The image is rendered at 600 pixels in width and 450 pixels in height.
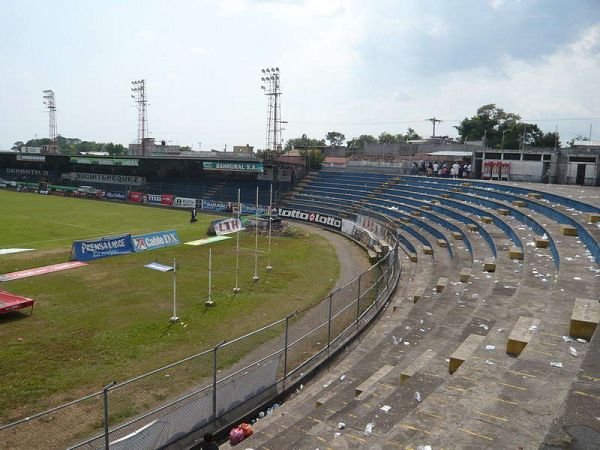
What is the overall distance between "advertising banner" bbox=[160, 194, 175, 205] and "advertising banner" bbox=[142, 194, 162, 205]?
0.42m

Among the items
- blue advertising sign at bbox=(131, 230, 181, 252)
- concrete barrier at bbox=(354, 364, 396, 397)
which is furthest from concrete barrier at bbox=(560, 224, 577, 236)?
blue advertising sign at bbox=(131, 230, 181, 252)

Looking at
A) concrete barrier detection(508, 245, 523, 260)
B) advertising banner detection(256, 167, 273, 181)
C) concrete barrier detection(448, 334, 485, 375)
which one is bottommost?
concrete barrier detection(448, 334, 485, 375)

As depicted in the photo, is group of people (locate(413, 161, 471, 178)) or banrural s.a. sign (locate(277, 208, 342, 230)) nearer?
banrural s.a. sign (locate(277, 208, 342, 230))

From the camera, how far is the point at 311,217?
1905 inches

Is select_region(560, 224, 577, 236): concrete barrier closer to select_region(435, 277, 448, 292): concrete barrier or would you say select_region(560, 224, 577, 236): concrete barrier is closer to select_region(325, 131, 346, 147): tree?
select_region(435, 277, 448, 292): concrete barrier

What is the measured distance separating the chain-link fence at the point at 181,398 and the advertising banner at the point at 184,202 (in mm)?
45243

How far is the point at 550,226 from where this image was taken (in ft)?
75.8

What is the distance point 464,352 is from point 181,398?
648 cm

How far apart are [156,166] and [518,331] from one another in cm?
6591

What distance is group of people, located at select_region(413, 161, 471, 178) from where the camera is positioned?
4647 centimetres

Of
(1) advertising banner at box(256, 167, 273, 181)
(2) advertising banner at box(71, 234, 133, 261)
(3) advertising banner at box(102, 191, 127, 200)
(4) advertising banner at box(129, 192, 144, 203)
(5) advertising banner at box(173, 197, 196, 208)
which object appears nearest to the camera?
(2) advertising banner at box(71, 234, 133, 261)

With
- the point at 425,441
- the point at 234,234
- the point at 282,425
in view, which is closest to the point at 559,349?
the point at 425,441

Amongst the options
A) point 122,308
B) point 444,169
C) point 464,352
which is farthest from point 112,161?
point 464,352

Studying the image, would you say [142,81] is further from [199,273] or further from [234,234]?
[199,273]
